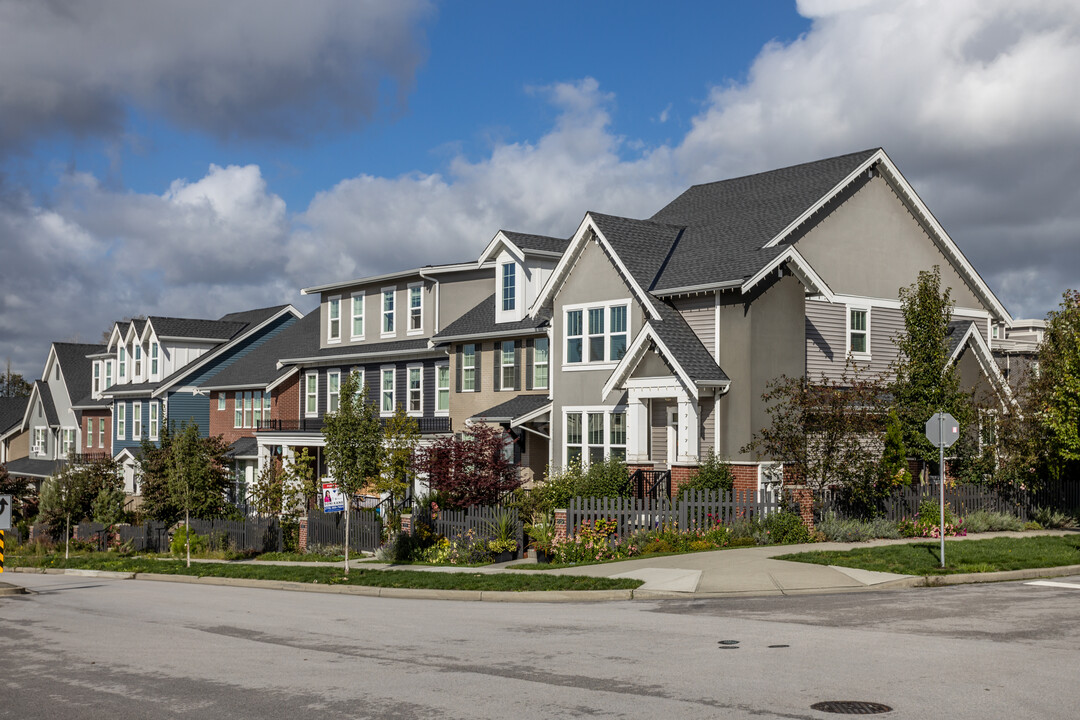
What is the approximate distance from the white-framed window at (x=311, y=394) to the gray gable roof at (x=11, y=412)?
120 feet

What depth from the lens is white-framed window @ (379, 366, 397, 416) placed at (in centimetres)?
4434

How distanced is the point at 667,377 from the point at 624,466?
8.94ft

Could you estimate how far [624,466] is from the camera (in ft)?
97.4

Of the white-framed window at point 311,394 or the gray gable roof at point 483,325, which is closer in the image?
the gray gable roof at point 483,325

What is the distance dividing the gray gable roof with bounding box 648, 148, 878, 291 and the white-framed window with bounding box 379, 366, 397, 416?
13.3 m

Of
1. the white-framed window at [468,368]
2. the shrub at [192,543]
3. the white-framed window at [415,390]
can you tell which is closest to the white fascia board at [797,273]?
the white-framed window at [468,368]

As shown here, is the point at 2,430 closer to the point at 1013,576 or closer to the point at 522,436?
the point at 522,436

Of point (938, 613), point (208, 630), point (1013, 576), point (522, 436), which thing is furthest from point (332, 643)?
point (522, 436)

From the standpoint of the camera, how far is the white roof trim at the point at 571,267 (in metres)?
31.1

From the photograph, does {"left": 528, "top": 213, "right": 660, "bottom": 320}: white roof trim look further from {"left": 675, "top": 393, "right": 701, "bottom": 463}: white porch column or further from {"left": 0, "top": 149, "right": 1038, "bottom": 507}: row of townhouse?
{"left": 675, "top": 393, "right": 701, "bottom": 463}: white porch column

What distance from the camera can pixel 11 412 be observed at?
79875 millimetres

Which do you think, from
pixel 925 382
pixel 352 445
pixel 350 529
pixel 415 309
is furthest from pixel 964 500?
pixel 415 309

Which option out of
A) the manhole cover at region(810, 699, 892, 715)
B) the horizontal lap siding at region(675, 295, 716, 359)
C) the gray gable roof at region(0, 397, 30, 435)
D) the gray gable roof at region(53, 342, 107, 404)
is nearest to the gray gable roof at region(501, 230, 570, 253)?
the horizontal lap siding at region(675, 295, 716, 359)

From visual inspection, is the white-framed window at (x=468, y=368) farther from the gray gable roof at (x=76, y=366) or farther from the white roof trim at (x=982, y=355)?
the gray gable roof at (x=76, y=366)
